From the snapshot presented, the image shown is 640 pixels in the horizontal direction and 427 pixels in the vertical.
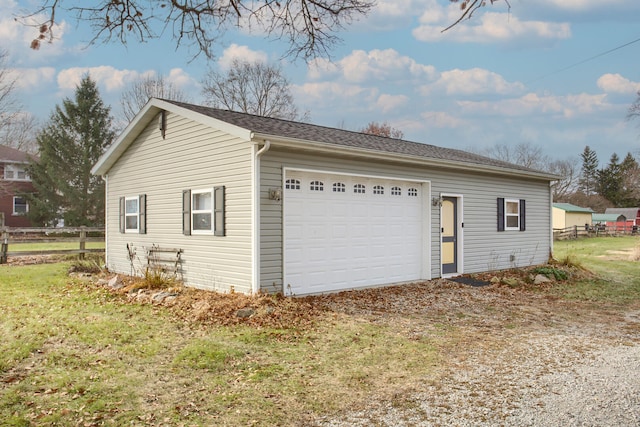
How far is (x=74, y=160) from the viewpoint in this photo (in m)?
28.6

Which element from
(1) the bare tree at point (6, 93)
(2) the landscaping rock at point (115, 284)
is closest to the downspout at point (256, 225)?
(2) the landscaping rock at point (115, 284)

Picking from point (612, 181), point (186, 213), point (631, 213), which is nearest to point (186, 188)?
point (186, 213)

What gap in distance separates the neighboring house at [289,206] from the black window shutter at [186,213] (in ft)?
0.12

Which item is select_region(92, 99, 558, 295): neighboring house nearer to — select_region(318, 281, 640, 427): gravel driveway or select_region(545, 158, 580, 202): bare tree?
select_region(318, 281, 640, 427): gravel driveway

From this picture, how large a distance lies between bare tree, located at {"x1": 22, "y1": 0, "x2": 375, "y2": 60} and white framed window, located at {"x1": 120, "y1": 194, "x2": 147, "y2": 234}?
7.01 metres

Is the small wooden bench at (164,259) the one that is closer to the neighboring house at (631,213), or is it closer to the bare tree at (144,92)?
the bare tree at (144,92)

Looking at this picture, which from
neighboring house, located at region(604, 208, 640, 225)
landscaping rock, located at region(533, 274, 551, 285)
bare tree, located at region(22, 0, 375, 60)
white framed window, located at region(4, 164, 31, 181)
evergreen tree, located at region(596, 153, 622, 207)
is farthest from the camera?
evergreen tree, located at region(596, 153, 622, 207)

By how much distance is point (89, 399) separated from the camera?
4.02m

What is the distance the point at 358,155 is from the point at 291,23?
408cm

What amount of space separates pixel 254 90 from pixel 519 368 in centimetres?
2684

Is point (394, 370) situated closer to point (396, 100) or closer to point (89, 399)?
point (89, 399)

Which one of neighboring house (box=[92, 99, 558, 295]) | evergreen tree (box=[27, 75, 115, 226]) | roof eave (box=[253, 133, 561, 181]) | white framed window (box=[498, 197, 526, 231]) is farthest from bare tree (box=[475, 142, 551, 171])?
neighboring house (box=[92, 99, 558, 295])

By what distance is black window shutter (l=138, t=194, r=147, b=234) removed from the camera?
37.5 feet

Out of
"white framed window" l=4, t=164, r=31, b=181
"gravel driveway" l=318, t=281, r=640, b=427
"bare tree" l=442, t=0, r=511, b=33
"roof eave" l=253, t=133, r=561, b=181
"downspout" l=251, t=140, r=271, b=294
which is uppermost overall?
"white framed window" l=4, t=164, r=31, b=181
